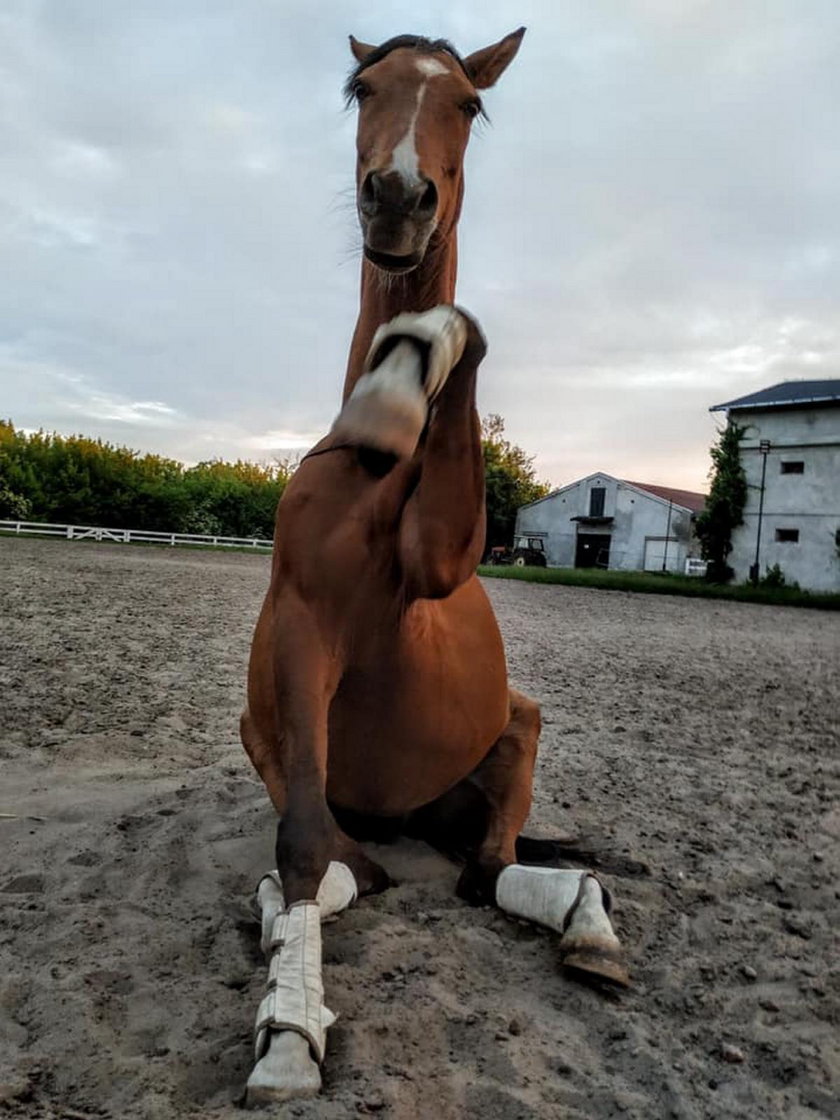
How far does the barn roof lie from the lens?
44.0 m

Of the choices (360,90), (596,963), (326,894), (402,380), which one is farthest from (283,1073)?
(360,90)

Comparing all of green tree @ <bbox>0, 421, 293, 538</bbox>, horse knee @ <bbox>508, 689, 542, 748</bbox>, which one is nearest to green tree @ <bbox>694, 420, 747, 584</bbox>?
green tree @ <bbox>0, 421, 293, 538</bbox>

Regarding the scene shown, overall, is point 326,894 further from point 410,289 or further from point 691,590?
point 691,590

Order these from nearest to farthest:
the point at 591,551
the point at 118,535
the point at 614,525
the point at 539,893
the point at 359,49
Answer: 1. the point at 539,893
2. the point at 359,49
3. the point at 118,535
4. the point at 614,525
5. the point at 591,551

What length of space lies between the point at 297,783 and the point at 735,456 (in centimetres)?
3493

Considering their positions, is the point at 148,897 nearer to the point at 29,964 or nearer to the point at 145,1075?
the point at 29,964

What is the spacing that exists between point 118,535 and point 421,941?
3675 centimetres

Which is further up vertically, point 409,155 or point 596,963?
point 409,155

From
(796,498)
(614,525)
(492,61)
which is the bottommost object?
(492,61)

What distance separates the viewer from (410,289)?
242cm

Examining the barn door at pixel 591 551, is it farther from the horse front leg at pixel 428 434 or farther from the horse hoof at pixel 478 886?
the horse front leg at pixel 428 434

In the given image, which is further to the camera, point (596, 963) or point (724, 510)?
point (724, 510)

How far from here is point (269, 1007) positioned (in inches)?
72.1

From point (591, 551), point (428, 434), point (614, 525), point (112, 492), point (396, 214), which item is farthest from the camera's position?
point (591, 551)
